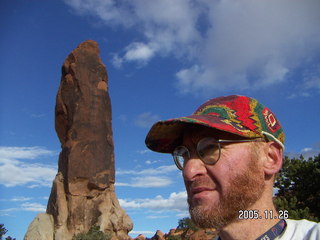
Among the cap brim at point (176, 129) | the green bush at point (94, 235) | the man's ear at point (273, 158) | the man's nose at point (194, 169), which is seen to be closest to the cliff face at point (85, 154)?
the green bush at point (94, 235)

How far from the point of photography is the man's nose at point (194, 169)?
1705 millimetres

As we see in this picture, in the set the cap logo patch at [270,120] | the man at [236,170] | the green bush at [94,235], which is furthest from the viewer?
the green bush at [94,235]

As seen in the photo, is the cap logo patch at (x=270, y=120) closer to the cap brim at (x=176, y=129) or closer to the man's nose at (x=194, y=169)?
the cap brim at (x=176, y=129)

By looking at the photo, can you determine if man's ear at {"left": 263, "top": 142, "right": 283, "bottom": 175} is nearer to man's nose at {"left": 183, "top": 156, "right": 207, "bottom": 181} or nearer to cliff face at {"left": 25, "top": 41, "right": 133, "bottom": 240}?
man's nose at {"left": 183, "top": 156, "right": 207, "bottom": 181}

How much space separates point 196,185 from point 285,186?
47.3 ft

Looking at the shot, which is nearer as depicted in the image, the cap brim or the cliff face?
the cap brim

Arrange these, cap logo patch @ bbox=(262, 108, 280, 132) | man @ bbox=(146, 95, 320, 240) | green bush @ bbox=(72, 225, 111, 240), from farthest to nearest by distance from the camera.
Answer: green bush @ bbox=(72, 225, 111, 240)
cap logo patch @ bbox=(262, 108, 280, 132)
man @ bbox=(146, 95, 320, 240)

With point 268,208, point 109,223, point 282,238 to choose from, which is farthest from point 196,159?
point 109,223

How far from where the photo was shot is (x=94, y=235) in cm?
2177

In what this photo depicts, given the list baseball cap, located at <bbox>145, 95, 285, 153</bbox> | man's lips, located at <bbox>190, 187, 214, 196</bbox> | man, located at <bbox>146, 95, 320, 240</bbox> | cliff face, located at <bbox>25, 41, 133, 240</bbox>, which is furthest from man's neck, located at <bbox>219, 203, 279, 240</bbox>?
cliff face, located at <bbox>25, 41, 133, 240</bbox>

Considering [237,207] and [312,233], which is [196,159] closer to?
[237,207]

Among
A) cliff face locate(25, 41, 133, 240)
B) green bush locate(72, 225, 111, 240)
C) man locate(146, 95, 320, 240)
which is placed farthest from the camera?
cliff face locate(25, 41, 133, 240)

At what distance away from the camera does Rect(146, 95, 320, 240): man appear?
1611mm

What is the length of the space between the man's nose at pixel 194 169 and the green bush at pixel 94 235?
2124 cm
